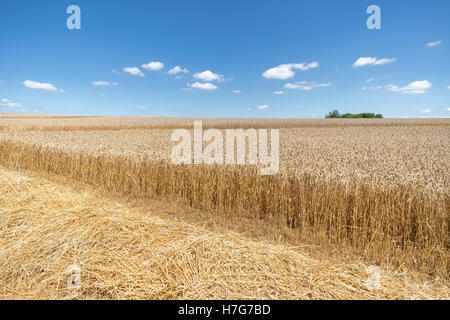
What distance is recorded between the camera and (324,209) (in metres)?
3.47

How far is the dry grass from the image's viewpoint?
205 cm

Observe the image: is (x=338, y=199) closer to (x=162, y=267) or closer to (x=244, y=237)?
(x=244, y=237)

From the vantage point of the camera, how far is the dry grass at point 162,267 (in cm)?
205

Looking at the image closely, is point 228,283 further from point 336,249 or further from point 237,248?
point 336,249

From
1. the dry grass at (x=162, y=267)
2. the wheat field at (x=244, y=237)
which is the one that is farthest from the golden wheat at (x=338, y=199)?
the dry grass at (x=162, y=267)

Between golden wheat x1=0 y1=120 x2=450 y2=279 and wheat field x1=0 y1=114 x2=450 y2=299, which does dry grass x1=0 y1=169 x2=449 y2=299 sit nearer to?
wheat field x1=0 y1=114 x2=450 y2=299

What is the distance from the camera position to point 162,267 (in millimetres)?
2266

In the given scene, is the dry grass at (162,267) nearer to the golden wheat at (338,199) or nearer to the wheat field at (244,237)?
the wheat field at (244,237)

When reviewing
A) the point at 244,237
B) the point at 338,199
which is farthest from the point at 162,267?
the point at 338,199

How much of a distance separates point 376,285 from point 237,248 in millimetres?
1360

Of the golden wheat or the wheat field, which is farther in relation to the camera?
the golden wheat

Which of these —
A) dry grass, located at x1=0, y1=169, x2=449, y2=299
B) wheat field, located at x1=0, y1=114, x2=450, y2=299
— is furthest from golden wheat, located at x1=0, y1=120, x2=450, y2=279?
dry grass, located at x1=0, y1=169, x2=449, y2=299
